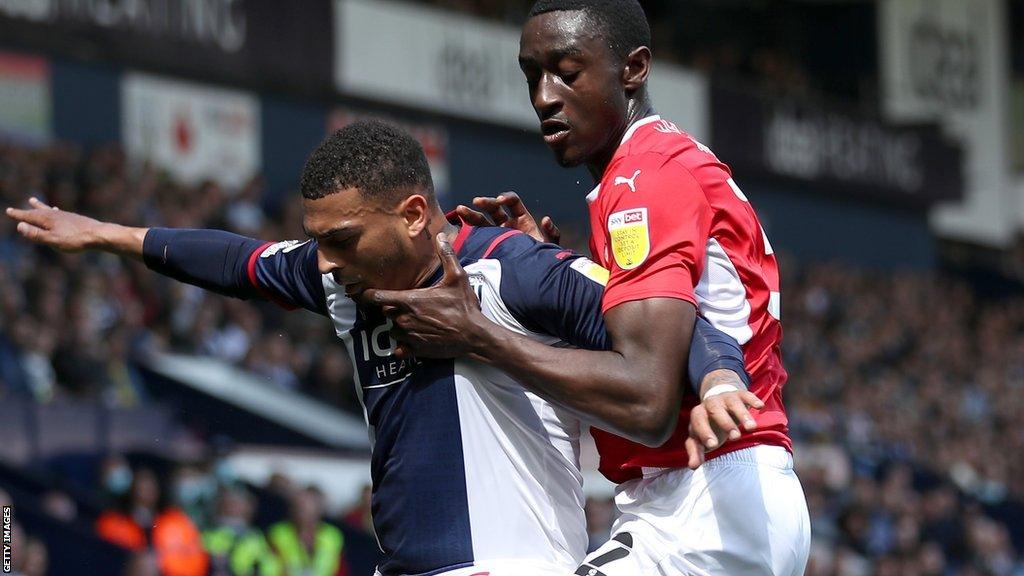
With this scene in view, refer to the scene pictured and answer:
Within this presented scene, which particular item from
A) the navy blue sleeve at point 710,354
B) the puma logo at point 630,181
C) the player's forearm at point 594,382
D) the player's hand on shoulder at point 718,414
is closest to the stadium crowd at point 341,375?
the player's forearm at point 594,382

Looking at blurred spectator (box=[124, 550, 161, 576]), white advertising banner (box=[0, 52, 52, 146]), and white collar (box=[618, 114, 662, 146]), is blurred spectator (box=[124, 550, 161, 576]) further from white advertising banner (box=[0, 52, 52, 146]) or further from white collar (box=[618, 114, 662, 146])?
white advertising banner (box=[0, 52, 52, 146])

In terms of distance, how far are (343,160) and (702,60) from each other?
848 inches

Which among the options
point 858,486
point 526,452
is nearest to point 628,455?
point 526,452

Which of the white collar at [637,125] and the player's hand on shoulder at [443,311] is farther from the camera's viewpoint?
the white collar at [637,125]

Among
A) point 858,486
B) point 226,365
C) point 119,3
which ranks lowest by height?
point 858,486

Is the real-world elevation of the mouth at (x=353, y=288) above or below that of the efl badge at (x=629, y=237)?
below

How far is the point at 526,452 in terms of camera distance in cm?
390

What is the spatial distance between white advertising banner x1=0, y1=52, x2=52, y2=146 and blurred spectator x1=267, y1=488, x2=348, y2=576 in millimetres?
6725

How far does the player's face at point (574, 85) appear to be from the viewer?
408 cm

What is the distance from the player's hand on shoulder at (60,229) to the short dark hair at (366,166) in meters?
0.94

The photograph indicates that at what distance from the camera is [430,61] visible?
1936cm

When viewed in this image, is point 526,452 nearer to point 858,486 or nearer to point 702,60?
point 858,486

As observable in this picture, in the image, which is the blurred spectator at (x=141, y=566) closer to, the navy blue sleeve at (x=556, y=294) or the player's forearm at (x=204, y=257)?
the player's forearm at (x=204, y=257)

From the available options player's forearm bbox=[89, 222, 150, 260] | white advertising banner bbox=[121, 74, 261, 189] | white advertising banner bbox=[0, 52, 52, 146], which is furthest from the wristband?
white advertising banner bbox=[121, 74, 261, 189]
